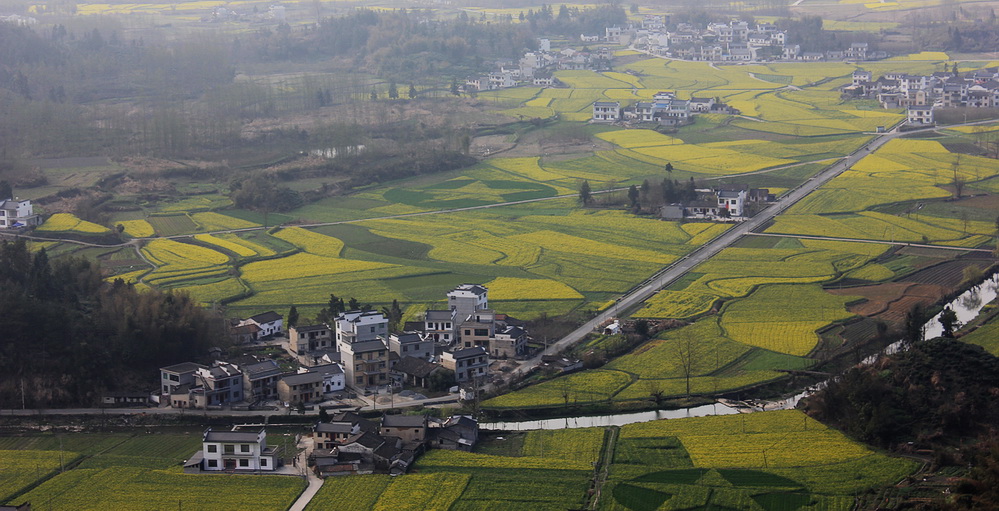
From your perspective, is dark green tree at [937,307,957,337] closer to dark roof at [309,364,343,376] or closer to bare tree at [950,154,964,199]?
dark roof at [309,364,343,376]

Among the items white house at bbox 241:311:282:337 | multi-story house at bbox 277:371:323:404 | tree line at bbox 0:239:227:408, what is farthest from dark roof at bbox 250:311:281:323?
multi-story house at bbox 277:371:323:404

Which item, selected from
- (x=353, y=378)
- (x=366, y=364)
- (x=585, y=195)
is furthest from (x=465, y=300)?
(x=585, y=195)

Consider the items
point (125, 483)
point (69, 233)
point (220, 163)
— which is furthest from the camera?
point (220, 163)

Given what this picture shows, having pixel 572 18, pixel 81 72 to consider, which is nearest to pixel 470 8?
pixel 572 18

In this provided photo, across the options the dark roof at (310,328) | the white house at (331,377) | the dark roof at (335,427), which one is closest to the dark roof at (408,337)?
the white house at (331,377)

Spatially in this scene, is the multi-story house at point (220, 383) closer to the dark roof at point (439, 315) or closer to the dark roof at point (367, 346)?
the dark roof at point (367, 346)

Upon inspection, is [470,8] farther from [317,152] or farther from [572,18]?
[317,152]
